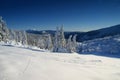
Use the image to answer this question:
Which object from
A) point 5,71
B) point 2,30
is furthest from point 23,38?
point 5,71

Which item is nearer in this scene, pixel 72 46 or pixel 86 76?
pixel 86 76

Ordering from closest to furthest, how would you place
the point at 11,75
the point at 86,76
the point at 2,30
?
the point at 11,75 → the point at 86,76 → the point at 2,30

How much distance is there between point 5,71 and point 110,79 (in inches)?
237

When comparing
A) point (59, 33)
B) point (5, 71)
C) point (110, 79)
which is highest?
point (59, 33)

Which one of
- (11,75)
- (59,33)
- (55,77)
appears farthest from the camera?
(59,33)

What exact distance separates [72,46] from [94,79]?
77.5 metres

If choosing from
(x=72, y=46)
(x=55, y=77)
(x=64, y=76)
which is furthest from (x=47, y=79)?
(x=72, y=46)

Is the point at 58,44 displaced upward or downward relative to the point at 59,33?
downward

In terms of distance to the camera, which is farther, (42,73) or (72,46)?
(72,46)

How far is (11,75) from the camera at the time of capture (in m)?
7.40

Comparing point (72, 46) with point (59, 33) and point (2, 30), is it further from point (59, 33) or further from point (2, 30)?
point (2, 30)

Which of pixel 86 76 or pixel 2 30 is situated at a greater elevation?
pixel 2 30

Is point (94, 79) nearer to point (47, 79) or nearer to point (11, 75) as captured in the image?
point (47, 79)

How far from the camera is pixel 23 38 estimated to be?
89875 mm
